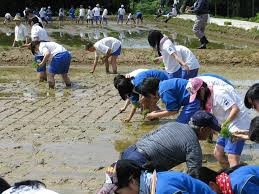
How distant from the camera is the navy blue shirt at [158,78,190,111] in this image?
22.0 feet

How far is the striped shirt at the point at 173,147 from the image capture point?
502 cm

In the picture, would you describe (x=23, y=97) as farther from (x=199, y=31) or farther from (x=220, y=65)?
(x=199, y=31)

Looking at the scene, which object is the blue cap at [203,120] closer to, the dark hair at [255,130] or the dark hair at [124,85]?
the dark hair at [255,130]

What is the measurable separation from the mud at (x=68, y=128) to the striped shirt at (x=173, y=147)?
1.42 metres

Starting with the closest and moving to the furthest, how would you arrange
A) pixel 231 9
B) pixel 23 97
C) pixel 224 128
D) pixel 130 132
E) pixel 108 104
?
pixel 224 128 < pixel 130 132 < pixel 108 104 < pixel 23 97 < pixel 231 9

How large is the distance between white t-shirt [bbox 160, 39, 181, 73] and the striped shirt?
4.52 metres

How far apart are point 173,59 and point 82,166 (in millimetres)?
3361

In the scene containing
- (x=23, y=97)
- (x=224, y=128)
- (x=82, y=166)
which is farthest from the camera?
(x=23, y=97)

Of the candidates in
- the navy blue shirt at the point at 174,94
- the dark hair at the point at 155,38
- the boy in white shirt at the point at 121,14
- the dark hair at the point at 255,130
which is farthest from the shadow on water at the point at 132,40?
the dark hair at the point at 255,130

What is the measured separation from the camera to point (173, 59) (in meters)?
9.99

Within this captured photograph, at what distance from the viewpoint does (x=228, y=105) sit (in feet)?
21.0

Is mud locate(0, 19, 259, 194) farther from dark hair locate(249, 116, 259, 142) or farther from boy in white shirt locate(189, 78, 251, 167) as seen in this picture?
dark hair locate(249, 116, 259, 142)

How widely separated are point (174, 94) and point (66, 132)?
9.00 feet

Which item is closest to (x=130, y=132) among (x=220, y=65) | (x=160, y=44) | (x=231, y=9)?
(x=160, y=44)
